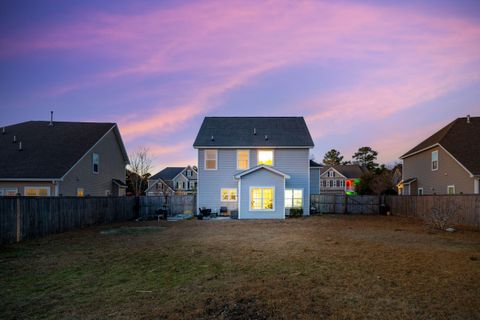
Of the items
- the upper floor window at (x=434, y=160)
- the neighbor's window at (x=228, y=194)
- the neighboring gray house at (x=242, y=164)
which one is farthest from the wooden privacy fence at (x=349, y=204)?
the neighbor's window at (x=228, y=194)

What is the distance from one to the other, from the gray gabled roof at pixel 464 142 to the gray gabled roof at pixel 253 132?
9961 millimetres

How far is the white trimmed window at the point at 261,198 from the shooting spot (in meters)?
22.9

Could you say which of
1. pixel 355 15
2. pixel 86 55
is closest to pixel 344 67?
pixel 355 15

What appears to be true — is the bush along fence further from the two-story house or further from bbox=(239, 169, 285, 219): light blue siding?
the two-story house

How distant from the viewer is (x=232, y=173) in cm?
2503

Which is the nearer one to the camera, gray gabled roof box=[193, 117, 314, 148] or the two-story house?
gray gabled roof box=[193, 117, 314, 148]

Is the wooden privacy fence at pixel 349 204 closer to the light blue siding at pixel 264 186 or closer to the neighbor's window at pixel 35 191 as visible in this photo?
the light blue siding at pixel 264 186

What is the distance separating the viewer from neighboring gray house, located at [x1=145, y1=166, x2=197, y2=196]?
201 ft

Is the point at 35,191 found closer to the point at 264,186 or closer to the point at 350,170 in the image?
the point at 264,186

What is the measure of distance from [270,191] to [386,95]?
473 inches

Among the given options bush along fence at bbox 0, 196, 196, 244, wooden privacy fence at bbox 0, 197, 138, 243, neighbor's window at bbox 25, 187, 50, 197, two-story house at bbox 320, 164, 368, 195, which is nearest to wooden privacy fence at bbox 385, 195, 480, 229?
bush along fence at bbox 0, 196, 196, 244

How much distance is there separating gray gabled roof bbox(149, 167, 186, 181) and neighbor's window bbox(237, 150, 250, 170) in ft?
134

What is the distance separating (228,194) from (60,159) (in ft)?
38.8

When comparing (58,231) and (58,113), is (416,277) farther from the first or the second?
(58,113)
